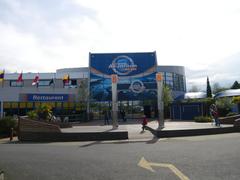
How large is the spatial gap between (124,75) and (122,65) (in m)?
1.69

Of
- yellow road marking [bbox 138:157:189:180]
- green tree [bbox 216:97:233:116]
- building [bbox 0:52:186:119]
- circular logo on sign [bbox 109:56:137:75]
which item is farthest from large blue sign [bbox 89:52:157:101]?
yellow road marking [bbox 138:157:189:180]

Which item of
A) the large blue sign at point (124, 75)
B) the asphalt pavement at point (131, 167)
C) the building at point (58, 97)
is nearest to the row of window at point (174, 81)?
the building at point (58, 97)

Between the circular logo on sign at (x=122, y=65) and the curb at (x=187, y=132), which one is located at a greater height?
the circular logo on sign at (x=122, y=65)

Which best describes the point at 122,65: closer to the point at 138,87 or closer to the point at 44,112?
the point at 138,87

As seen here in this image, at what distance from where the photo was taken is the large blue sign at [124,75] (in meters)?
47.1

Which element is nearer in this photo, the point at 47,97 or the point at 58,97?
the point at 47,97

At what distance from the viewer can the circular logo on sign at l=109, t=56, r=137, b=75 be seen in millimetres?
47281

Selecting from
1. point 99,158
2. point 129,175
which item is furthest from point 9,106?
point 129,175

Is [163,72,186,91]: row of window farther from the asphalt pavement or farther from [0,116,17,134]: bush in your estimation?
the asphalt pavement

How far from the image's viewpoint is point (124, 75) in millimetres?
47375

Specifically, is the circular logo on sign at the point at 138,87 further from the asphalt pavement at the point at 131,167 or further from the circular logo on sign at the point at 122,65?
the asphalt pavement at the point at 131,167

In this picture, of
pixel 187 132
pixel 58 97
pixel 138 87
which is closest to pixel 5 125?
pixel 187 132

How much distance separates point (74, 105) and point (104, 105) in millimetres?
5921

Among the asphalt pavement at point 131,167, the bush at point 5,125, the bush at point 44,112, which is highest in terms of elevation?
the bush at point 44,112
